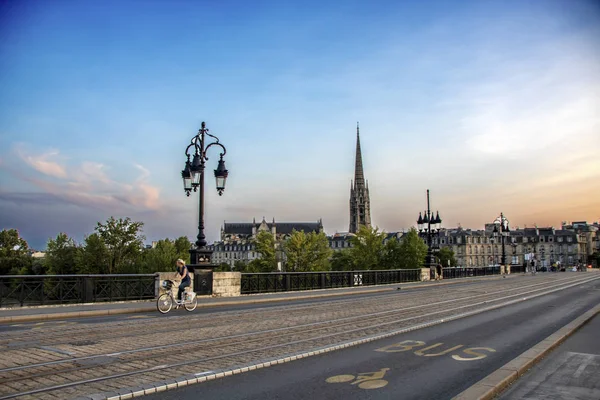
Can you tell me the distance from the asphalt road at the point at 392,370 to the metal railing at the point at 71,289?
38.7 ft

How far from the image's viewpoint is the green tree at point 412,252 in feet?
351

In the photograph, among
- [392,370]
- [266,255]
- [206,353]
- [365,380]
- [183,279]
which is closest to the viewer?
[365,380]

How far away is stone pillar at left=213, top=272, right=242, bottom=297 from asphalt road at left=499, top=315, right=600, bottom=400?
14.7 meters

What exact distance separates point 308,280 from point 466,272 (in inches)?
1320

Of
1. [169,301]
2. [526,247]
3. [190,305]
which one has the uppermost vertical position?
[526,247]

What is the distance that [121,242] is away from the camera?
234ft

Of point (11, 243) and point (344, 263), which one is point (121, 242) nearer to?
point (11, 243)

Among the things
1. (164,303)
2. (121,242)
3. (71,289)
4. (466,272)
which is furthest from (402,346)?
(121,242)

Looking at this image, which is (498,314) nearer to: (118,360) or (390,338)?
(390,338)

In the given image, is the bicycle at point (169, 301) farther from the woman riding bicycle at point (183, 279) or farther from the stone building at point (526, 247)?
the stone building at point (526, 247)

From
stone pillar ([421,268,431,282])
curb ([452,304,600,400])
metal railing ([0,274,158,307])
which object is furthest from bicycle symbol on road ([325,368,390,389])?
stone pillar ([421,268,431,282])

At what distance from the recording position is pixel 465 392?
19.6 ft

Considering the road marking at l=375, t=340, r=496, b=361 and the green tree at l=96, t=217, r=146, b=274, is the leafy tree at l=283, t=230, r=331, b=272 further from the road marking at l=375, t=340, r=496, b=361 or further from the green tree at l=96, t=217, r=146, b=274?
the road marking at l=375, t=340, r=496, b=361

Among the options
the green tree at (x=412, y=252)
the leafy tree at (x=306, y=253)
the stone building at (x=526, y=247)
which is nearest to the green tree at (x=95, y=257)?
the leafy tree at (x=306, y=253)
